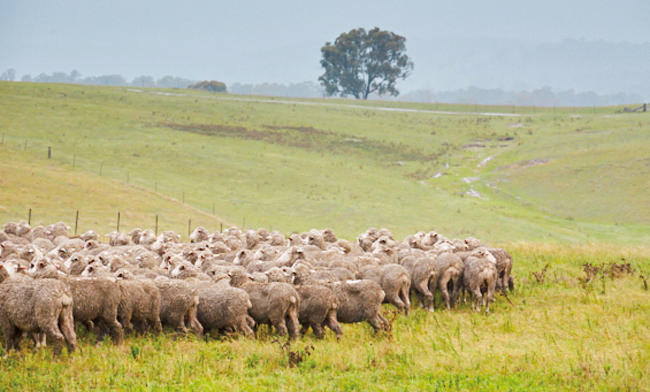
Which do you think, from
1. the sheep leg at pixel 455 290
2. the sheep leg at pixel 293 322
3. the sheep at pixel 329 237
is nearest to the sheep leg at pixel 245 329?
the sheep leg at pixel 293 322

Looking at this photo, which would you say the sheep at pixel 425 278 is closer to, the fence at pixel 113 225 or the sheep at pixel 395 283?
the sheep at pixel 395 283

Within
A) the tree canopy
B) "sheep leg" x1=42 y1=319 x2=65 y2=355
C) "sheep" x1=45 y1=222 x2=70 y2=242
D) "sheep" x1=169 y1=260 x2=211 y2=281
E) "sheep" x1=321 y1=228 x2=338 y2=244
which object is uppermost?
the tree canopy

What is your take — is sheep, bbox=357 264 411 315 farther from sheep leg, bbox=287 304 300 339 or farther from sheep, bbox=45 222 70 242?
sheep, bbox=45 222 70 242

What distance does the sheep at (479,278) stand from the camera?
53.0 feet

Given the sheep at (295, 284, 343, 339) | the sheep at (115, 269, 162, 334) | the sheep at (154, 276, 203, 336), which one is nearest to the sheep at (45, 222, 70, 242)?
the sheep at (115, 269, 162, 334)

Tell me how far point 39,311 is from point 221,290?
11.4ft

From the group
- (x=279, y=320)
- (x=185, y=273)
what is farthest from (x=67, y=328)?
(x=279, y=320)

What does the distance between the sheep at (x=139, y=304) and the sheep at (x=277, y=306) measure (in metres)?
1.96

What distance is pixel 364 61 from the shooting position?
414 ft

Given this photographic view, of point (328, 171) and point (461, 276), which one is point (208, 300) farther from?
point (328, 171)

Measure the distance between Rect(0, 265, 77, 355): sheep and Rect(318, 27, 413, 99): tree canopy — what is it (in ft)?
385

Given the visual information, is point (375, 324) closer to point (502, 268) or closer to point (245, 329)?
point (245, 329)

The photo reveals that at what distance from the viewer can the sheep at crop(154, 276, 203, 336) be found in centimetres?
1229

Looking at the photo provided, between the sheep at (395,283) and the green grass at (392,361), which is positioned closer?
the green grass at (392,361)
